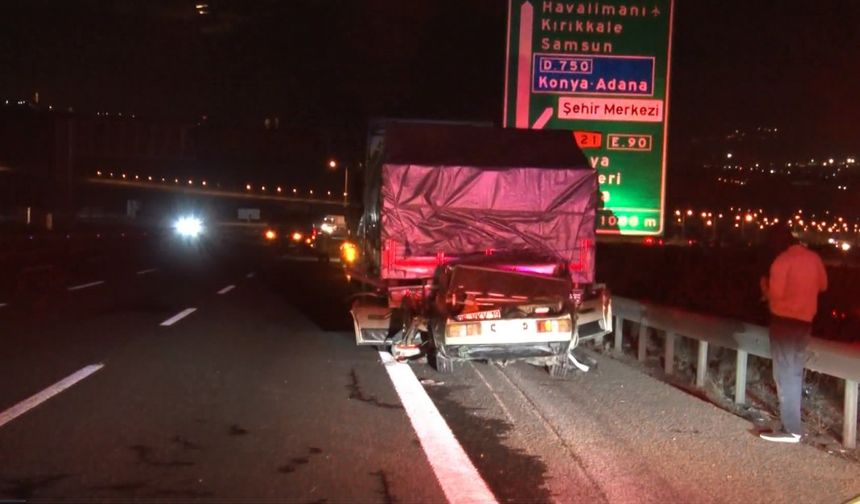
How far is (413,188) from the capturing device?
1300 cm

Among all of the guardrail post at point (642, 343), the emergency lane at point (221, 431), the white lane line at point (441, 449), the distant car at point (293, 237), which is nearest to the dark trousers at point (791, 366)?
the white lane line at point (441, 449)

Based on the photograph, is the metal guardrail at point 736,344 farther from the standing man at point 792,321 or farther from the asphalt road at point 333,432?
the asphalt road at point 333,432

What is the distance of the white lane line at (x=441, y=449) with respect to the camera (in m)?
6.41

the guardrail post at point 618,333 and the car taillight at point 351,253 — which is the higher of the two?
the car taillight at point 351,253

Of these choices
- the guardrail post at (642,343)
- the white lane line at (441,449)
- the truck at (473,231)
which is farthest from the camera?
the guardrail post at (642,343)

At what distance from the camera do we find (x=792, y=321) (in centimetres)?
814

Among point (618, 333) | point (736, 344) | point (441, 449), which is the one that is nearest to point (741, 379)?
point (736, 344)

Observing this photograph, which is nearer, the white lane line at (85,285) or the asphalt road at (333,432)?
the asphalt road at (333,432)

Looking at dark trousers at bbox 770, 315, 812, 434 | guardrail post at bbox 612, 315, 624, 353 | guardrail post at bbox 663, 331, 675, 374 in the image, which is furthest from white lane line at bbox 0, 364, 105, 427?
guardrail post at bbox 612, 315, 624, 353

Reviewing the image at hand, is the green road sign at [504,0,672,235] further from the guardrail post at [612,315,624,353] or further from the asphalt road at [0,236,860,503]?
the asphalt road at [0,236,860,503]

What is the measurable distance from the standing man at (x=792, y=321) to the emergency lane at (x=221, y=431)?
10.8ft

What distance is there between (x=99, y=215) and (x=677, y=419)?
80.1 metres

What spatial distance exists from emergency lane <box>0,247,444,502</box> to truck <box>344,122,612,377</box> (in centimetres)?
89

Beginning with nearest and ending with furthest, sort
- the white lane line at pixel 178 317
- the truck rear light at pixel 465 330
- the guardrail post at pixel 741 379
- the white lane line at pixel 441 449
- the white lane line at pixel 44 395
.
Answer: the white lane line at pixel 441 449
the white lane line at pixel 44 395
the guardrail post at pixel 741 379
the truck rear light at pixel 465 330
the white lane line at pixel 178 317
